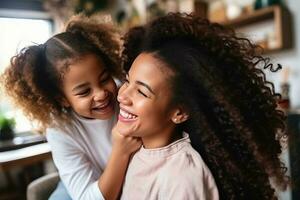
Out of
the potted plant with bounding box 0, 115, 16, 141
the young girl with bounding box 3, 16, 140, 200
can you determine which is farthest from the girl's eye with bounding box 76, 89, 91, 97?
the potted plant with bounding box 0, 115, 16, 141

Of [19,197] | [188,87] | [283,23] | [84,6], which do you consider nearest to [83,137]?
[188,87]

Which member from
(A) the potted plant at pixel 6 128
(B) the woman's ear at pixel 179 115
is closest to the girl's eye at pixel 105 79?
(B) the woman's ear at pixel 179 115

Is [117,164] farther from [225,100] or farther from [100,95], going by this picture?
[225,100]

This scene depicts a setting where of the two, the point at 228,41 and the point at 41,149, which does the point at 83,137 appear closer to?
the point at 228,41

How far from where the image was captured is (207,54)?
2.38ft

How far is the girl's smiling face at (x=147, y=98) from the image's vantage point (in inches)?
30.1

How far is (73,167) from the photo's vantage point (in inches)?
38.2

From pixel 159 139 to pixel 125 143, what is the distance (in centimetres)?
9

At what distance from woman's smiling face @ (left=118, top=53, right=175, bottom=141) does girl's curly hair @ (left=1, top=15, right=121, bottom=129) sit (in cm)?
20

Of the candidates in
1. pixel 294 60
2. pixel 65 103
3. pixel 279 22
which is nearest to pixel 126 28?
pixel 279 22

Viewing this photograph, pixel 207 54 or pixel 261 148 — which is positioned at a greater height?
pixel 207 54

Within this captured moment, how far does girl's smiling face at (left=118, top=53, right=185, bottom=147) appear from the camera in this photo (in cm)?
76

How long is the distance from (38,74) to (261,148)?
64cm

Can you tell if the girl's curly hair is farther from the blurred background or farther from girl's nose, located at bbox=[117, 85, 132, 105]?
girl's nose, located at bbox=[117, 85, 132, 105]
